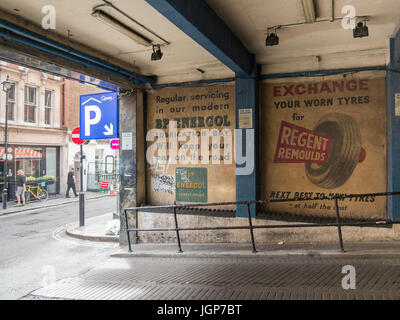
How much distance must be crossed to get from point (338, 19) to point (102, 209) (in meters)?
12.5

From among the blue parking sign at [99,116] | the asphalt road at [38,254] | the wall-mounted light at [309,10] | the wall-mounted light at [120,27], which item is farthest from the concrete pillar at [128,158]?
the wall-mounted light at [309,10]

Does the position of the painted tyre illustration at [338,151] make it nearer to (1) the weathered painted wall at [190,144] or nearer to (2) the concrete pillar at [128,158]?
(1) the weathered painted wall at [190,144]

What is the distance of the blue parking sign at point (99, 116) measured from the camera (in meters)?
8.16

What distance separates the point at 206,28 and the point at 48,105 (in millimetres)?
17817

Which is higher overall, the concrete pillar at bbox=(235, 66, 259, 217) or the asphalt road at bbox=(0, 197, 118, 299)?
the concrete pillar at bbox=(235, 66, 259, 217)

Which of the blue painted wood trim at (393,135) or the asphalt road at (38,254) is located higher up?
the blue painted wood trim at (393,135)

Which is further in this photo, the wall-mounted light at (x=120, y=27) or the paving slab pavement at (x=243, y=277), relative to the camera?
the wall-mounted light at (x=120, y=27)

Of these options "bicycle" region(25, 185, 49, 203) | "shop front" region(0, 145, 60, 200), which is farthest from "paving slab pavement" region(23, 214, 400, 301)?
"shop front" region(0, 145, 60, 200)

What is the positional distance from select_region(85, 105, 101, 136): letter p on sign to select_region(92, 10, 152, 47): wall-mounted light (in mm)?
3026

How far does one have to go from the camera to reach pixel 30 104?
18.4 meters

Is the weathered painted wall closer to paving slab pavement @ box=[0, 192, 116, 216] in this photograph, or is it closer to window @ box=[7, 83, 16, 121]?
paving slab pavement @ box=[0, 192, 116, 216]

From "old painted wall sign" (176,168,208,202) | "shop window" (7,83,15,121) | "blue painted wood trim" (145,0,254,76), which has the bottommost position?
"old painted wall sign" (176,168,208,202)

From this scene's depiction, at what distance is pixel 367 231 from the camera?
Answer: 6008mm

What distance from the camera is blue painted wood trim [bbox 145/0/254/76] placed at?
368 centimetres
